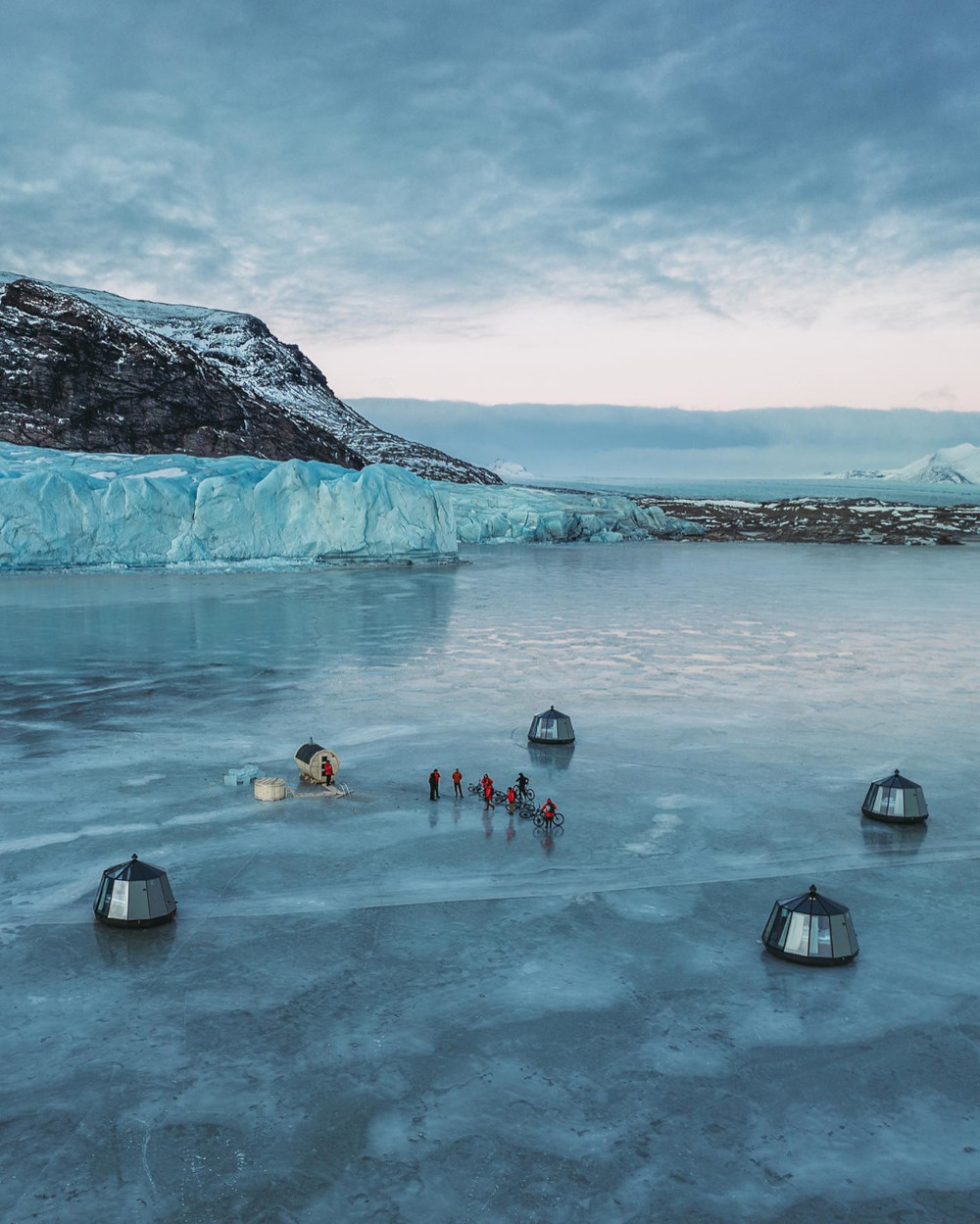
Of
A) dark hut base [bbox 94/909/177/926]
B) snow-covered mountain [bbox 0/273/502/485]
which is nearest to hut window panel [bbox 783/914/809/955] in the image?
dark hut base [bbox 94/909/177/926]

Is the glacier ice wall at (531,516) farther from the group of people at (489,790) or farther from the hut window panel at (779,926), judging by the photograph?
the hut window panel at (779,926)

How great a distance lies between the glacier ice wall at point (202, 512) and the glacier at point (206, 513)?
0.07 meters

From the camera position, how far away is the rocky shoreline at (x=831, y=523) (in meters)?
126

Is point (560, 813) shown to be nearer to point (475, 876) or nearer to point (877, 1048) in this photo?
point (475, 876)

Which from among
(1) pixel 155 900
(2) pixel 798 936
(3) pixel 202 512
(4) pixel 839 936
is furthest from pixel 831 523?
(1) pixel 155 900

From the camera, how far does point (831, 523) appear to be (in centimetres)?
14262

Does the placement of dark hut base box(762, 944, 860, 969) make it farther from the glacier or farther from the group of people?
the glacier

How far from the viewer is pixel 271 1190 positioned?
7305 mm

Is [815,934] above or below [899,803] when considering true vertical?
below

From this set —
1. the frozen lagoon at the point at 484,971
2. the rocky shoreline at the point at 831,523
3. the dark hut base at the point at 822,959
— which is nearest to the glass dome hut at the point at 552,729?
the frozen lagoon at the point at 484,971

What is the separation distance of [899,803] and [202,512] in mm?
57444

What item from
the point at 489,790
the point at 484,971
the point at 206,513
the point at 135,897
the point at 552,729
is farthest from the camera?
the point at 206,513

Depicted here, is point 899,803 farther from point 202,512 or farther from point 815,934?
point 202,512

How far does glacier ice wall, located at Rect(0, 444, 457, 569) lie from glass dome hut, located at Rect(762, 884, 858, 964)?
60142 millimetres
